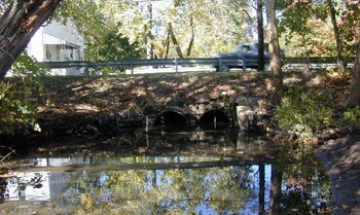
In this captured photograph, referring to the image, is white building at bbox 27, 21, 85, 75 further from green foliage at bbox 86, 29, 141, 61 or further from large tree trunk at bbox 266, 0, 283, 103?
large tree trunk at bbox 266, 0, 283, 103

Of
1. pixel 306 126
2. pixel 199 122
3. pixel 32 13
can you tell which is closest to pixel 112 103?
pixel 199 122

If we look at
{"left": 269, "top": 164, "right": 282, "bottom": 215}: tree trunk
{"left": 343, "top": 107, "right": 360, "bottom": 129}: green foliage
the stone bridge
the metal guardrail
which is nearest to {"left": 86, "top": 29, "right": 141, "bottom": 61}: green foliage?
the metal guardrail

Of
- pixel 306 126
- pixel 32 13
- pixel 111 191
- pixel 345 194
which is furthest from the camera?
pixel 306 126

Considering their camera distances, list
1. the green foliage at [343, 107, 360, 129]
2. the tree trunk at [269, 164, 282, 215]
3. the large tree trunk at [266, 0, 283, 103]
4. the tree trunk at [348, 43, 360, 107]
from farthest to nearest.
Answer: the large tree trunk at [266, 0, 283, 103] < the tree trunk at [348, 43, 360, 107] < the green foliage at [343, 107, 360, 129] < the tree trunk at [269, 164, 282, 215]

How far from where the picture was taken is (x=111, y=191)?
9.05 meters

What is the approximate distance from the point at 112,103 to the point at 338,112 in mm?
9080

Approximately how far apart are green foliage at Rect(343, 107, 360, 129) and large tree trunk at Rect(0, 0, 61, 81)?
10670mm

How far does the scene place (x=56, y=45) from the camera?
3681cm

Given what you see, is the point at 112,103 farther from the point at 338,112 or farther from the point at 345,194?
the point at 345,194

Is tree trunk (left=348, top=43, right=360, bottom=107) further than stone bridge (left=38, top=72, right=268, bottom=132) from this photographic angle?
No

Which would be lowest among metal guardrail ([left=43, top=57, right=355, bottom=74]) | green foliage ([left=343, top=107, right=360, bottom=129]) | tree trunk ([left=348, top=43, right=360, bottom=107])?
green foliage ([left=343, top=107, right=360, bottom=129])

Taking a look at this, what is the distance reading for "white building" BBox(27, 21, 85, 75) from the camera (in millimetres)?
29875

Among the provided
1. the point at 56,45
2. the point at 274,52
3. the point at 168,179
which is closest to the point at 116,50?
the point at 56,45

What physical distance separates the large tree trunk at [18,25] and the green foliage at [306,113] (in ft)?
33.9
